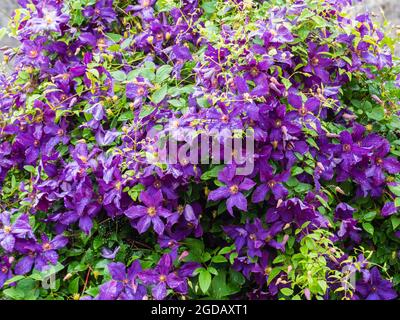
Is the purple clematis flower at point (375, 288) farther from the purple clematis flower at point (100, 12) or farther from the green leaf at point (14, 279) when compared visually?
the purple clematis flower at point (100, 12)

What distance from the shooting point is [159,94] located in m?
1.72

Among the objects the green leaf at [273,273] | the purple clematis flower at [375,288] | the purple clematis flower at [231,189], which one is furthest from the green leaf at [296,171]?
the purple clematis flower at [375,288]

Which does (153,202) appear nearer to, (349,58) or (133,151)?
(133,151)

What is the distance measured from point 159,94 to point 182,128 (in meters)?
0.19

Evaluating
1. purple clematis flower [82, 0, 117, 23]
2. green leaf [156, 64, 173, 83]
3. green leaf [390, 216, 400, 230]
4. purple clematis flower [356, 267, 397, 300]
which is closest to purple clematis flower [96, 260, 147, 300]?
green leaf [156, 64, 173, 83]

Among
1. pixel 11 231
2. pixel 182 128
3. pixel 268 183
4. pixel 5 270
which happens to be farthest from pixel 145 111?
pixel 5 270

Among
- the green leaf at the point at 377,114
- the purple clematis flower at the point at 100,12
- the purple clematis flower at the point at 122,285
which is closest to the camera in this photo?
the purple clematis flower at the point at 122,285

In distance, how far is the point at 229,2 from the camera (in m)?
1.92

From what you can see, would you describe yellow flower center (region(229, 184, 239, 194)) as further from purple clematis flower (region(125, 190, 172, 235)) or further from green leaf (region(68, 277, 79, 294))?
green leaf (region(68, 277, 79, 294))

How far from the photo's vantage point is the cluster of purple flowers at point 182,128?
1631 millimetres

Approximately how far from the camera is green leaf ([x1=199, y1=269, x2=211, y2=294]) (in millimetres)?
1602

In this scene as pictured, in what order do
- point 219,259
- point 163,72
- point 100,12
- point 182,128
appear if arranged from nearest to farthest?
point 182,128, point 219,259, point 163,72, point 100,12

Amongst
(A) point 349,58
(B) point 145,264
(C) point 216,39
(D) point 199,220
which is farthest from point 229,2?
(B) point 145,264

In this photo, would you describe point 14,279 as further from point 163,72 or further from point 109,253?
point 163,72
